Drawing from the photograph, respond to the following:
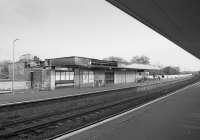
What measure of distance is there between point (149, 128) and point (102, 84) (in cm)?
2926

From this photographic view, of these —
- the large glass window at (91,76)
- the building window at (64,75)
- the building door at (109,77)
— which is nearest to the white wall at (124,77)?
the building door at (109,77)

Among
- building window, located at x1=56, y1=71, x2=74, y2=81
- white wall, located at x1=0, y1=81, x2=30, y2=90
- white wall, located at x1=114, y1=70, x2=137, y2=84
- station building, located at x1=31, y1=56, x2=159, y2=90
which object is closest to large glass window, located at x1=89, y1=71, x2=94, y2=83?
station building, located at x1=31, y1=56, x2=159, y2=90

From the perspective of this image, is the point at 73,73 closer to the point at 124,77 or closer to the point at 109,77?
the point at 109,77

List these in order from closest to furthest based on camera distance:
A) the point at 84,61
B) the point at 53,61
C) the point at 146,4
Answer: the point at 146,4, the point at 84,61, the point at 53,61

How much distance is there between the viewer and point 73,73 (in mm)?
33844

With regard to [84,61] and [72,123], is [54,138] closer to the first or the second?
[72,123]

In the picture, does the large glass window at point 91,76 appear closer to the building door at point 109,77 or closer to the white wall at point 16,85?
the building door at point 109,77

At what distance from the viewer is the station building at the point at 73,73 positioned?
3072 centimetres

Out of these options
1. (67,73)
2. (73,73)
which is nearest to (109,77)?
(73,73)

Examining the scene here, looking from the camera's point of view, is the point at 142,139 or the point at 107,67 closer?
the point at 142,139

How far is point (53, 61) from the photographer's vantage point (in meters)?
37.5

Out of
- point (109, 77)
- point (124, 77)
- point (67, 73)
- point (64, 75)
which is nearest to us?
point (64, 75)

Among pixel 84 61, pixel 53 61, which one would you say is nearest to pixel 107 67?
pixel 84 61

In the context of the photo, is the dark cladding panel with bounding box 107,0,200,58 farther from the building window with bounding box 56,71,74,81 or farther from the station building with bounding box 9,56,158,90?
the building window with bounding box 56,71,74,81
